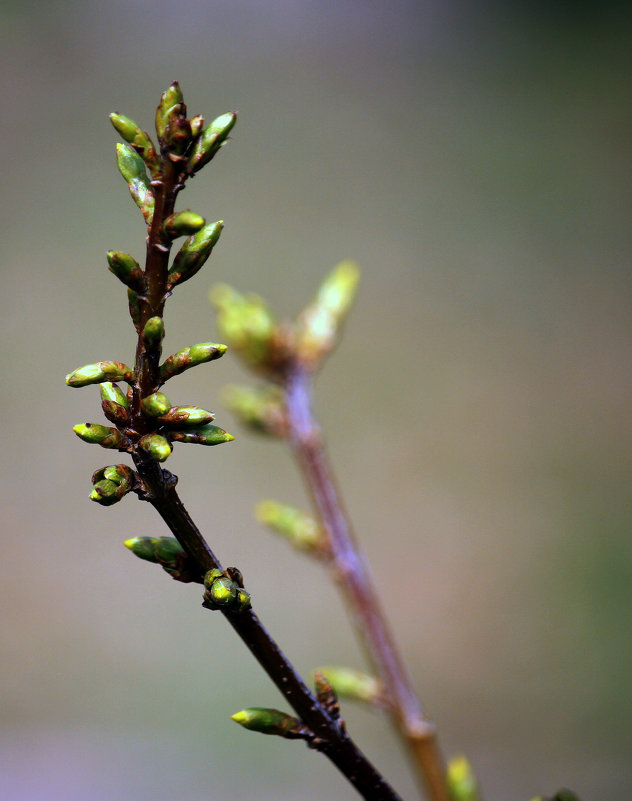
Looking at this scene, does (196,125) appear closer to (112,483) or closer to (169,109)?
(169,109)

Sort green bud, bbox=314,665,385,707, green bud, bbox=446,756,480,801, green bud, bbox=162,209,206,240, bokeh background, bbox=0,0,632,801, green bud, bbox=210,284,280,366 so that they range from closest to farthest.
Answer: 1. green bud, bbox=162,209,206,240
2. green bud, bbox=446,756,480,801
3. green bud, bbox=314,665,385,707
4. green bud, bbox=210,284,280,366
5. bokeh background, bbox=0,0,632,801

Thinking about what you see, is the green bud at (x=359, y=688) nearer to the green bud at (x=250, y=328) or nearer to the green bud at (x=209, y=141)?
the green bud at (x=250, y=328)

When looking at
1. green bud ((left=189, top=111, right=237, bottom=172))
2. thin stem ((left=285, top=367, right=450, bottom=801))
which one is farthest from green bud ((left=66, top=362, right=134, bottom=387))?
thin stem ((left=285, top=367, right=450, bottom=801))

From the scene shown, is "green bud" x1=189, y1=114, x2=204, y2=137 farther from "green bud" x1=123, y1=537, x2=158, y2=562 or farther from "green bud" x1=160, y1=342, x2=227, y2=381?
"green bud" x1=123, y1=537, x2=158, y2=562

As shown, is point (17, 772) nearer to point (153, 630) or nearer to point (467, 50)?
point (153, 630)

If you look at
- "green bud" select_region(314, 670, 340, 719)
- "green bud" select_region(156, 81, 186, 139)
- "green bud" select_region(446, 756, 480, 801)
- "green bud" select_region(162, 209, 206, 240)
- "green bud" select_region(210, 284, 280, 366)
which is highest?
"green bud" select_region(210, 284, 280, 366)

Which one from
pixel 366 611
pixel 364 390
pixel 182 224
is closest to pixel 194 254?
pixel 182 224

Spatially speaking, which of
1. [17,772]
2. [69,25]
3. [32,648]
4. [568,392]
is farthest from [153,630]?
[69,25]
